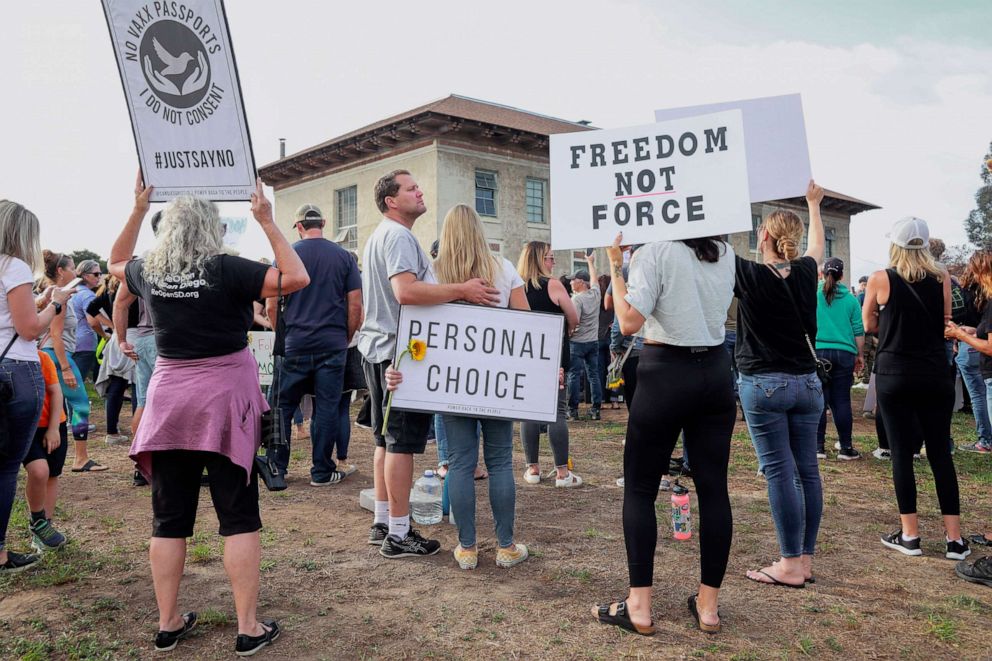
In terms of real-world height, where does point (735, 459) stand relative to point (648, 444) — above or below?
below

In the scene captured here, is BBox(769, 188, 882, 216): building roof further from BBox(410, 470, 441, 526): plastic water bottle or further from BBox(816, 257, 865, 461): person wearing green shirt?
BBox(410, 470, 441, 526): plastic water bottle

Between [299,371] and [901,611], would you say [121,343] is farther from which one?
[901,611]

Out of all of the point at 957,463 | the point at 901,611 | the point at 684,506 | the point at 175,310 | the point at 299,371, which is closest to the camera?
the point at 175,310

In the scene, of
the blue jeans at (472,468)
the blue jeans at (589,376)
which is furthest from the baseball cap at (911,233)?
the blue jeans at (589,376)

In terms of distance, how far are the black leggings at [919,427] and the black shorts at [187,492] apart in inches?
143

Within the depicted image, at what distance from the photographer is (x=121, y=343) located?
6.08m

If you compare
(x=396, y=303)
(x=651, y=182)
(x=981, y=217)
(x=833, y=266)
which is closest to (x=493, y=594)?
(x=396, y=303)

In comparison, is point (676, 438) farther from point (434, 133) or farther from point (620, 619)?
point (434, 133)

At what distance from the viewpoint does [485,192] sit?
2669 centimetres

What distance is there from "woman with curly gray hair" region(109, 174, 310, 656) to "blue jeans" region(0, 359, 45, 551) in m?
1.21

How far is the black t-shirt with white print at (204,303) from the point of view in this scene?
2969mm

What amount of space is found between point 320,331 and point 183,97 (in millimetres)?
2700

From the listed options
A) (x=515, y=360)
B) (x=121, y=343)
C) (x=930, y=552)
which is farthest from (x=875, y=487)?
(x=121, y=343)

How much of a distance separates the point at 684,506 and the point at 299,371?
3.18m
